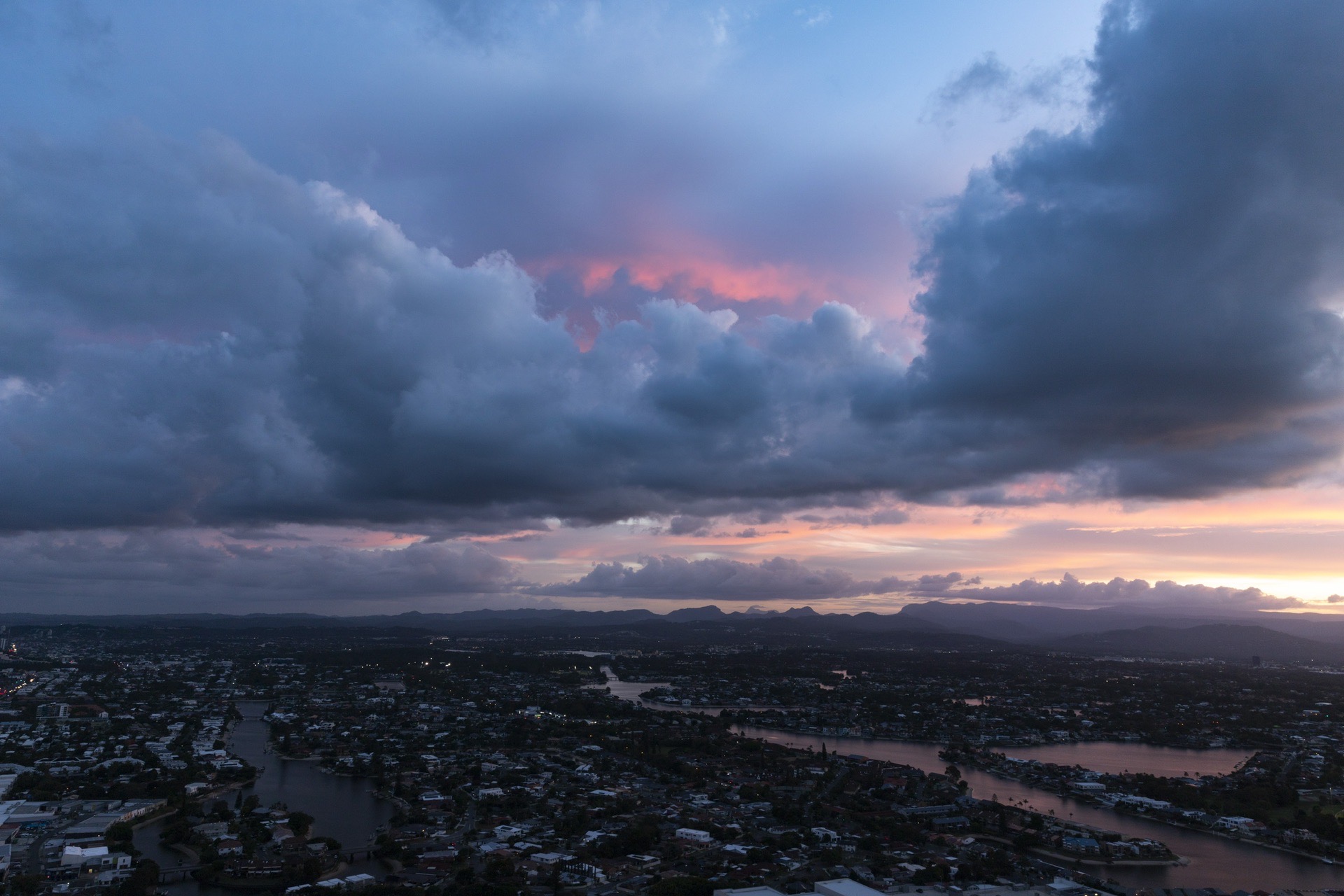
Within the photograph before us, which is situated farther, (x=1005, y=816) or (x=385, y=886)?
(x=1005, y=816)

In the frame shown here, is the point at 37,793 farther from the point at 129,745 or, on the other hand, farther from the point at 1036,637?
the point at 1036,637

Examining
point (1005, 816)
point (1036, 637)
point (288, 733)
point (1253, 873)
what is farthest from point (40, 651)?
point (1036, 637)

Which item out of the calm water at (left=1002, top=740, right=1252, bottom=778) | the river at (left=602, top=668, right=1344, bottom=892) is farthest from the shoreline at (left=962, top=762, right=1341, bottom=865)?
the calm water at (left=1002, top=740, right=1252, bottom=778)

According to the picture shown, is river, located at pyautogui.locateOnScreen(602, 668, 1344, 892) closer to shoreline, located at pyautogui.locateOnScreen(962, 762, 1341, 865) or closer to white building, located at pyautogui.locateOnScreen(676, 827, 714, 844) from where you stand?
shoreline, located at pyautogui.locateOnScreen(962, 762, 1341, 865)

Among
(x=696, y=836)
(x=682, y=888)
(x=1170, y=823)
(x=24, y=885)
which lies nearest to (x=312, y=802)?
(x=24, y=885)

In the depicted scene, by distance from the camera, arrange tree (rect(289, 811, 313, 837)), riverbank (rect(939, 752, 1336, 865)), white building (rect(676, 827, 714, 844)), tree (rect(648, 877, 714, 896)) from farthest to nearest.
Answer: riverbank (rect(939, 752, 1336, 865)) < tree (rect(289, 811, 313, 837)) < white building (rect(676, 827, 714, 844)) < tree (rect(648, 877, 714, 896))

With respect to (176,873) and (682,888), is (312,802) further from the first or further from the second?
(682,888)
